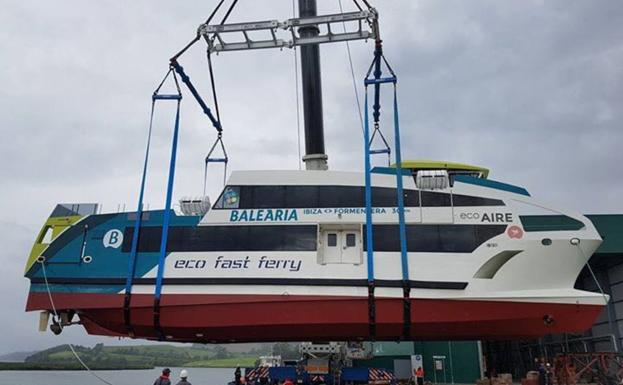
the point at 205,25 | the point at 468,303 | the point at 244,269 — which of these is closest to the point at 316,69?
the point at 205,25

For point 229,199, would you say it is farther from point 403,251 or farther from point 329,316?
point 403,251

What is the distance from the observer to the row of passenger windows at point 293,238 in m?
9.33

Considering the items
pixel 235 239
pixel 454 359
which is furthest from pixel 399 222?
pixel 454 359

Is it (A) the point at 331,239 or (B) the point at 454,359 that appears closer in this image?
(A) the point at 331,239

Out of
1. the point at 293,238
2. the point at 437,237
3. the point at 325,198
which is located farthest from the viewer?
the point at 325,198

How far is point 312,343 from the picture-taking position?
11250mm

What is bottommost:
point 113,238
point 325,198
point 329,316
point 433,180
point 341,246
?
point 329,316

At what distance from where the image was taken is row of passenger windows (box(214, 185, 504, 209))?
9.71 m

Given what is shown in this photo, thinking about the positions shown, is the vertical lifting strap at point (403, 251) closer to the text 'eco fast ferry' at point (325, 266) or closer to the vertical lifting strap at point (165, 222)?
the text 'eco fast ferry' at point (325, 266)

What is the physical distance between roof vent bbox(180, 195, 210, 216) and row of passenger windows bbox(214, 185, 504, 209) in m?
0.33

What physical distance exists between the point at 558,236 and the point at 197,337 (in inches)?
296

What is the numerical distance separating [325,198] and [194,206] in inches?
110

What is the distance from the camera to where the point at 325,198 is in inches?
386

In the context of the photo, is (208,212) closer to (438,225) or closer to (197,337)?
Result: (197,337)
